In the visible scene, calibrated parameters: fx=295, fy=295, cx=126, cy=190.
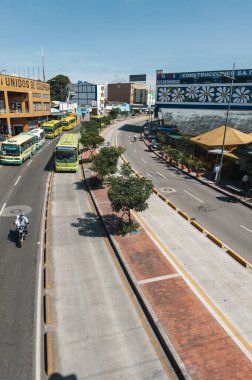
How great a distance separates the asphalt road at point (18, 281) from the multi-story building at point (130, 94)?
13697 cm

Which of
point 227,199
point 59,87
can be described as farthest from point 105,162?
point 59,87

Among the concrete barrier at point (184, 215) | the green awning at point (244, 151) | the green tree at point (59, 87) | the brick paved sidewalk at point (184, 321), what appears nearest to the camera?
the brick paved sidewalk at point (184, 321)

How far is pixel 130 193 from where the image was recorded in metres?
17.0

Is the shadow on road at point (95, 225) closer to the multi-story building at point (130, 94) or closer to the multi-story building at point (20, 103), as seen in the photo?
the multi-story building at point (20, 103)

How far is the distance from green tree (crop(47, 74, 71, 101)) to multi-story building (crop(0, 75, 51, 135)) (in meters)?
58.5

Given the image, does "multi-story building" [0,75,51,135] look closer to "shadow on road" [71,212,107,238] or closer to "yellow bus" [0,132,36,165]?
"yellow bus" [0,132,36,165]

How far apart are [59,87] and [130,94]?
40112mm

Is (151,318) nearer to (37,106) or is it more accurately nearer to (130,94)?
(37,106)

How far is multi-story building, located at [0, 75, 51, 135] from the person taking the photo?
181ft

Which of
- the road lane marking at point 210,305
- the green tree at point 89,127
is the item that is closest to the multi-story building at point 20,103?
the green tree at point 89,127

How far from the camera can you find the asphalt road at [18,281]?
32.6ft

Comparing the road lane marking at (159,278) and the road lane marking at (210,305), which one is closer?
the road lane marking at (210,305)

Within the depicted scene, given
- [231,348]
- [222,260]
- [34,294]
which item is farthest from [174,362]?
[222,260]

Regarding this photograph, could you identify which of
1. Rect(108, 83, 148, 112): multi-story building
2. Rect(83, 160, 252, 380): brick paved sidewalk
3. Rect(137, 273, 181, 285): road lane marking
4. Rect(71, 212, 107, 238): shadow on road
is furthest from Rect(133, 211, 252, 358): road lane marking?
Rect(108, 83, 148, 112): multi-story building
